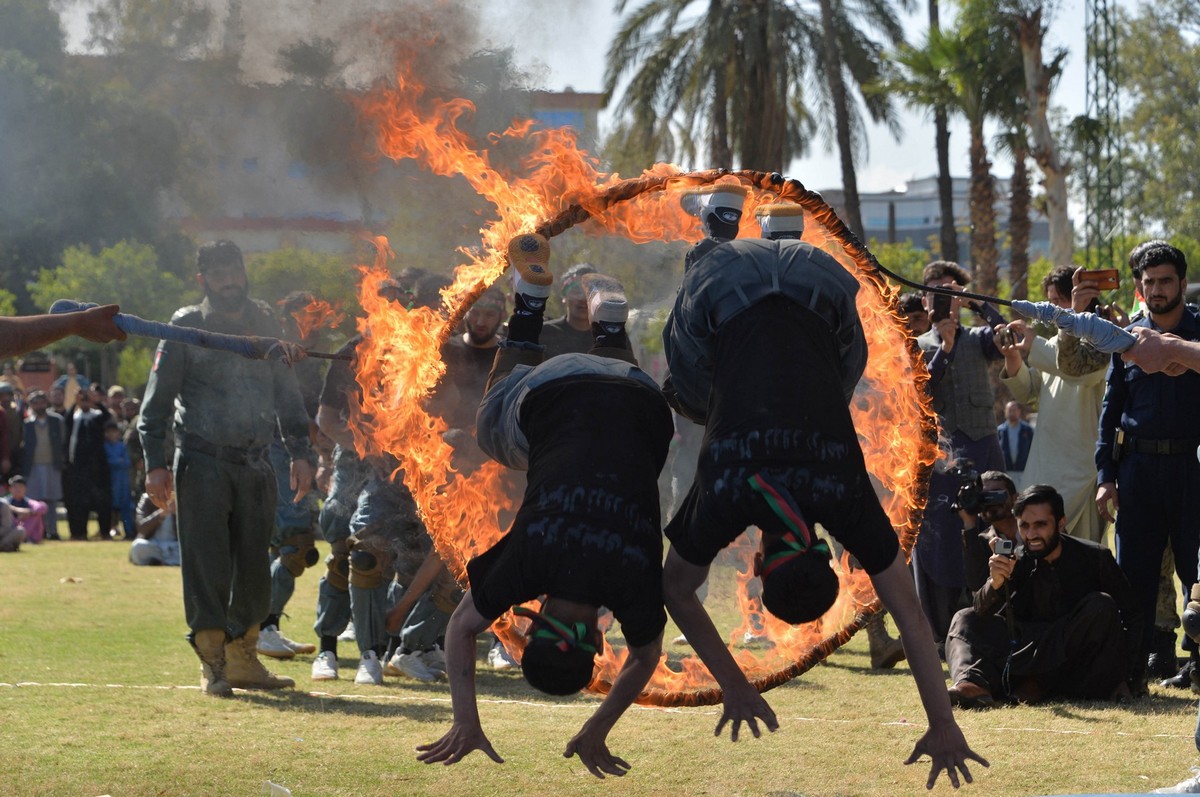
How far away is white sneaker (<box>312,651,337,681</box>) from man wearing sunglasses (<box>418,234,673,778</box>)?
3557 mm

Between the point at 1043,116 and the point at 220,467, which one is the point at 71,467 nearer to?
the point at 220,467

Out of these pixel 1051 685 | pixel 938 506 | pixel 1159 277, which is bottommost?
pixel 1051 685

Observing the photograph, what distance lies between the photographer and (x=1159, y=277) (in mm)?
7250

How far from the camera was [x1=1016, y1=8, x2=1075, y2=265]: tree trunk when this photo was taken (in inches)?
922

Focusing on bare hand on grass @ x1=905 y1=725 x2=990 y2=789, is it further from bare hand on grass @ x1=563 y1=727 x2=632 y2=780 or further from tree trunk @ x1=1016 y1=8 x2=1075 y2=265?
tree trunk @ x1=1016 y1=8 x2=1075 y2=265

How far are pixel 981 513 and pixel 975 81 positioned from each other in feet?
58.8

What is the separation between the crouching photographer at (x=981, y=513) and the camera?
825cm

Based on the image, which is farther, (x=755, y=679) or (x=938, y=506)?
(x=938, y=506)

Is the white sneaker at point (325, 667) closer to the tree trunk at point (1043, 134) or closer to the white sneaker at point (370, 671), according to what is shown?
the white sneaker at point (370, 671)

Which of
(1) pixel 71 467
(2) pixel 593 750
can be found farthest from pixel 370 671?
(1) pixel 71 467

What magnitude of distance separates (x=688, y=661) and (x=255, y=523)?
110 inches

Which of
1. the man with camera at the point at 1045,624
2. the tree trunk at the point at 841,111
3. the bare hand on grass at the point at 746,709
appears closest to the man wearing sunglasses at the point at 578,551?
the bare hand on grass at the point at 746,709

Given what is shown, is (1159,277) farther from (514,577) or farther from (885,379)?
(514,577)

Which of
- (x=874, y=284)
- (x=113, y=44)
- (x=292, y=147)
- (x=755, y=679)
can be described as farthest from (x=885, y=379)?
(x=113, y=44)
